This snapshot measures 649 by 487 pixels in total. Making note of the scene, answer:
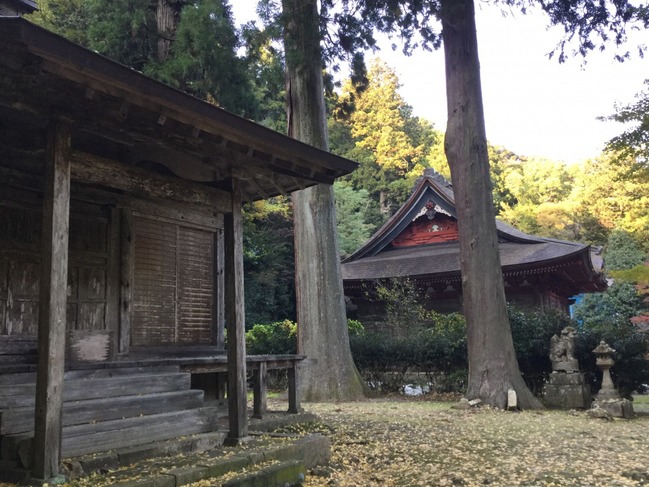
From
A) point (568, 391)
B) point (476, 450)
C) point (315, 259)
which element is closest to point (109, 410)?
point (476, 450)

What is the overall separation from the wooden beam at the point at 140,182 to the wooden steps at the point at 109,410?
5.80 ft

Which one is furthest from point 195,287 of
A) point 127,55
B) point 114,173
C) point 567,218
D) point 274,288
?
point 567,218

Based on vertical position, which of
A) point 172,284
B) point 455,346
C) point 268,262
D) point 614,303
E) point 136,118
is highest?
point 268,262

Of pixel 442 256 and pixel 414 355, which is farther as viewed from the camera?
pixel 442 256

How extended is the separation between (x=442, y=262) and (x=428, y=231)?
269cm

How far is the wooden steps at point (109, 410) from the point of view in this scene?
4480mm

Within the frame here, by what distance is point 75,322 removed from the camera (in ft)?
21.6

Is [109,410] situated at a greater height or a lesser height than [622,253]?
lesser

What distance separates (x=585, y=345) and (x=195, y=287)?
25.5 feet

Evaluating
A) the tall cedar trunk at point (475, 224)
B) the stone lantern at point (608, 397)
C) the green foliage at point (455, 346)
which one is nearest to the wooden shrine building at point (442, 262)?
the green foliage at point (455, 346)

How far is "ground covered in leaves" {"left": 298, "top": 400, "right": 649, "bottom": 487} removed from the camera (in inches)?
212

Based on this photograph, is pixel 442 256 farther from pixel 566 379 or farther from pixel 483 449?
pixel 483 449

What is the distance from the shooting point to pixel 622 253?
1046 inches

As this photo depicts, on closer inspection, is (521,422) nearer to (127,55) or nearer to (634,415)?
(634,415)
